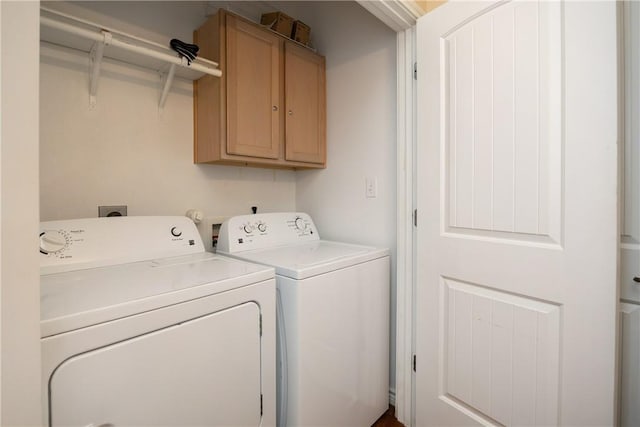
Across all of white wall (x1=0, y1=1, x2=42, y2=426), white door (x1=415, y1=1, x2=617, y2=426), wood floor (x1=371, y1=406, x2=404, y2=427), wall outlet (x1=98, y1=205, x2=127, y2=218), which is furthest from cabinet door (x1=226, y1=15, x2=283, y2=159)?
wood floor (x1=371, y1=406, x2=404, y2=427)

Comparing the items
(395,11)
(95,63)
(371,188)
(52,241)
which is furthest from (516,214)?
(95,63)

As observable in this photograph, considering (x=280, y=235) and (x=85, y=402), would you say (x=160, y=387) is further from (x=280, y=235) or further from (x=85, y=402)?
(x=280, y=235)

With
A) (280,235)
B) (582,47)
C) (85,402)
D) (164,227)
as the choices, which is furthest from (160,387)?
(582,47)

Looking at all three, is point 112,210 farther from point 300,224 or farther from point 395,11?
point 395,11

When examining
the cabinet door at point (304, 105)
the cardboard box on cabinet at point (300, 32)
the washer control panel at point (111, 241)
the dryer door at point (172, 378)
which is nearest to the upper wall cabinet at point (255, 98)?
the cabinet door at point (304, 105)

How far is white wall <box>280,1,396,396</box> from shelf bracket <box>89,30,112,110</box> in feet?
4.25

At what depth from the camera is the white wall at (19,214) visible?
0.49 meters

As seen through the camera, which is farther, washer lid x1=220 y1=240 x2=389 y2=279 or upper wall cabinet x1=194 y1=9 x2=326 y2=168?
upper wall cabinet x1=194 y1=9 x2=326 y2=168

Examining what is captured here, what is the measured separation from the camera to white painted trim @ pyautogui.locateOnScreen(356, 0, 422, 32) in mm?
1387

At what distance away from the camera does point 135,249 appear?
52.4 inches

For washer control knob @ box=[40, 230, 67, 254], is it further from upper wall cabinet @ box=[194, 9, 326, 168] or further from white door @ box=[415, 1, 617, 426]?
white door @ box=[415, 1, 617, 426]

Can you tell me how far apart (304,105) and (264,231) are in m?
0.86

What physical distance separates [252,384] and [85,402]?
0.52m

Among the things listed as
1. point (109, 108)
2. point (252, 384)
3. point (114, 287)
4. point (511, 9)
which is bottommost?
point (252, 384)
